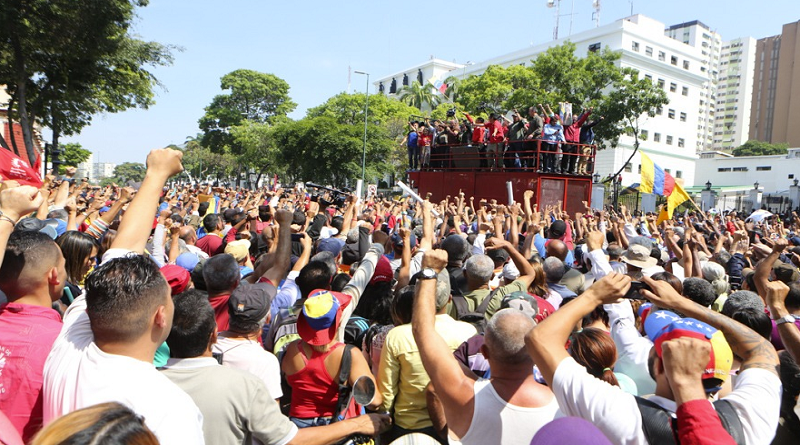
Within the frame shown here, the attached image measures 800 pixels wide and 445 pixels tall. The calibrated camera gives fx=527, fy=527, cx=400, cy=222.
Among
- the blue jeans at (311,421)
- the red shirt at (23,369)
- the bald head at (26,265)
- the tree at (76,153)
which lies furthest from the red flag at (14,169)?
the tree at (76,153)

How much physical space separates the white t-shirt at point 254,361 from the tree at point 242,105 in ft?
198

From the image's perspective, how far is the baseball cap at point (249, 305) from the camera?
278 cm

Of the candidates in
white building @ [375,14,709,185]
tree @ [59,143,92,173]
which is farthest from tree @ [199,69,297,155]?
white building @ [375,14,709,185]

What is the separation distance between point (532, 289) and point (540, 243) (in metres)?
2.97

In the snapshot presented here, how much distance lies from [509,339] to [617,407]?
483 mm

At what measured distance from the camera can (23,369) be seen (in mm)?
2064

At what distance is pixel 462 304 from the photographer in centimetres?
420

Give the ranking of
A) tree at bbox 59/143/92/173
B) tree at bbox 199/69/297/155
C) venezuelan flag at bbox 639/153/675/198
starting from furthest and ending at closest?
tree at bbox 199/69/297/155 < tree at bbox 59/143/92/173 < venezuelan flag at bbox 639/153/675/198

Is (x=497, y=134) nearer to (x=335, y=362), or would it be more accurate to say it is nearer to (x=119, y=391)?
(x=335, y=362)

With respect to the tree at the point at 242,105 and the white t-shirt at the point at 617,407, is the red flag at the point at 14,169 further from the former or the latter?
the tree at the point at 242,105

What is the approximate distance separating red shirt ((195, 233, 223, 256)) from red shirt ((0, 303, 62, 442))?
13.6ft

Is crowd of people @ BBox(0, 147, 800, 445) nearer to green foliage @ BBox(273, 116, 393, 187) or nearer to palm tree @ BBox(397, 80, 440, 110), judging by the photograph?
green foliage @ BBox(273, 116, 393, 187)

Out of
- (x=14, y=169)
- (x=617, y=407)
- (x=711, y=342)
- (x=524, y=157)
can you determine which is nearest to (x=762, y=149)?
(x=524, y=157)

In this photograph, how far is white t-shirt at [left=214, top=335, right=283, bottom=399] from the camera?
Answer: 8.77 ft
